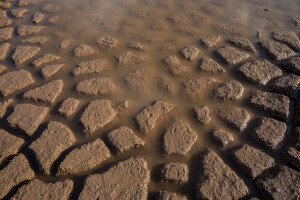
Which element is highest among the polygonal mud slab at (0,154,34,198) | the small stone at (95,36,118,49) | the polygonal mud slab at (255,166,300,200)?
the small stone at (95,36,118,49)

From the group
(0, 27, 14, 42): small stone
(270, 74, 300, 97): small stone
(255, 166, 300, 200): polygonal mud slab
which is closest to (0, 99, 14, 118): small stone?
(0, 27, 14, 42): small stone

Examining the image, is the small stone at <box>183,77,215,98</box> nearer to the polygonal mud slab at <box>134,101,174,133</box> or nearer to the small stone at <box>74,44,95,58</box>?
the polygonal mud slab at <box>134,101,174,133</box>

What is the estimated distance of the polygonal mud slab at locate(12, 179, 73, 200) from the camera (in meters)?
1.65

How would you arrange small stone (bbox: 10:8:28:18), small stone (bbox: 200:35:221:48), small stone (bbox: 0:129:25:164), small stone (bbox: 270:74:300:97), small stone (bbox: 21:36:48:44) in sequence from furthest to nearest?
small stone (bbox: 10:8:28:18) < small stone (bbox: 21:36:48:44) < small stone (bbox: 200:35:221:48) < small stone (bbox: 270:74:300:97) < small stone (bbox: 0:129:25:164)

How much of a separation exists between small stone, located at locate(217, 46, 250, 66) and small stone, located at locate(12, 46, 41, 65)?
2.56 m

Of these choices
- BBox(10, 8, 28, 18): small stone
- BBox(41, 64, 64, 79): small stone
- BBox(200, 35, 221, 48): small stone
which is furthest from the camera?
BBox(10, 8, 28, 18): small stone

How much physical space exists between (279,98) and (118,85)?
180 centimetres

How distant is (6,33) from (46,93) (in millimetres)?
1766

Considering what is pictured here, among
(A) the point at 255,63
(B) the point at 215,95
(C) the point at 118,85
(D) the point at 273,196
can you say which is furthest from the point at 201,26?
(D) the point at 273,196

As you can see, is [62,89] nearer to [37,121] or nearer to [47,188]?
[37,121]

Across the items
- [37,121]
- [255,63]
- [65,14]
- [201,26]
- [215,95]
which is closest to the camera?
[37,121]

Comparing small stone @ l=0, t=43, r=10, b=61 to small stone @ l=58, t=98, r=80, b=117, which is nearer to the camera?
small stone @ l=58, t=98, r=80, b=117

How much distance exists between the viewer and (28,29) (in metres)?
3.44

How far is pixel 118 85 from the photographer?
2.53 m
